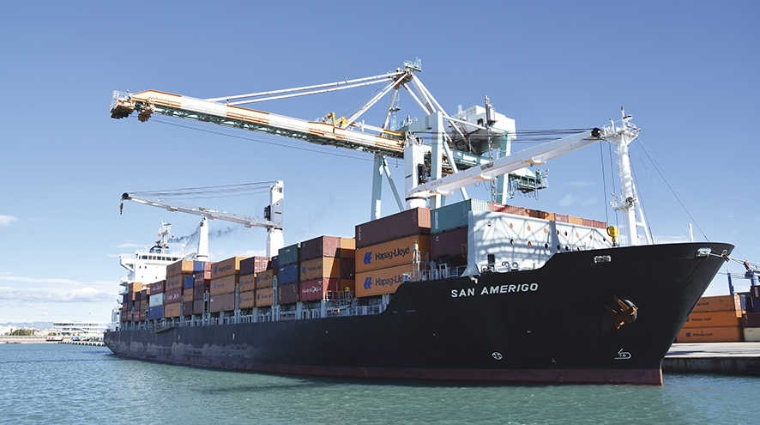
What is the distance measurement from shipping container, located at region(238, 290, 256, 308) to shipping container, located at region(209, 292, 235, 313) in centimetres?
125

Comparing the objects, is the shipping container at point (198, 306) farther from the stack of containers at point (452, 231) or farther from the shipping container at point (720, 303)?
the shipping container at point (720, 303)

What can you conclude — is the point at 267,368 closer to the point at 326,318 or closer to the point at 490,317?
the point at 326,318

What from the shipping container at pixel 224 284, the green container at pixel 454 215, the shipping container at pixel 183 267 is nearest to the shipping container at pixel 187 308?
the shipping container at pixel 183 267

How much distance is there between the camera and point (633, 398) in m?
17.1

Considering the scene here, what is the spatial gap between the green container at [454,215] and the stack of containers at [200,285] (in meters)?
22.9

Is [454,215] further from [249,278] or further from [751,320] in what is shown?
[751,320]

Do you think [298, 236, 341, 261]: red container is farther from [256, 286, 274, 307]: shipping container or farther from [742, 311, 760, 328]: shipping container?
[742, 311, 760, 328]: shipping container

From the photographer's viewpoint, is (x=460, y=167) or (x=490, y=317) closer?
(x=490, y=317)

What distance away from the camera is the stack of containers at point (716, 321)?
3725 centimetres

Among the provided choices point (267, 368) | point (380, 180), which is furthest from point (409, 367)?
point (380, 180)

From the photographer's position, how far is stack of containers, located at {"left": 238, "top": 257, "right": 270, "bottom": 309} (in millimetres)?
34656

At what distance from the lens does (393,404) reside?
17.8m

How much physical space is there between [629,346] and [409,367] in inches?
325

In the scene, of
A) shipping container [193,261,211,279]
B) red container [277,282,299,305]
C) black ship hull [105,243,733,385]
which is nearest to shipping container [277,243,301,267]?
red container [277,282,299,305]
